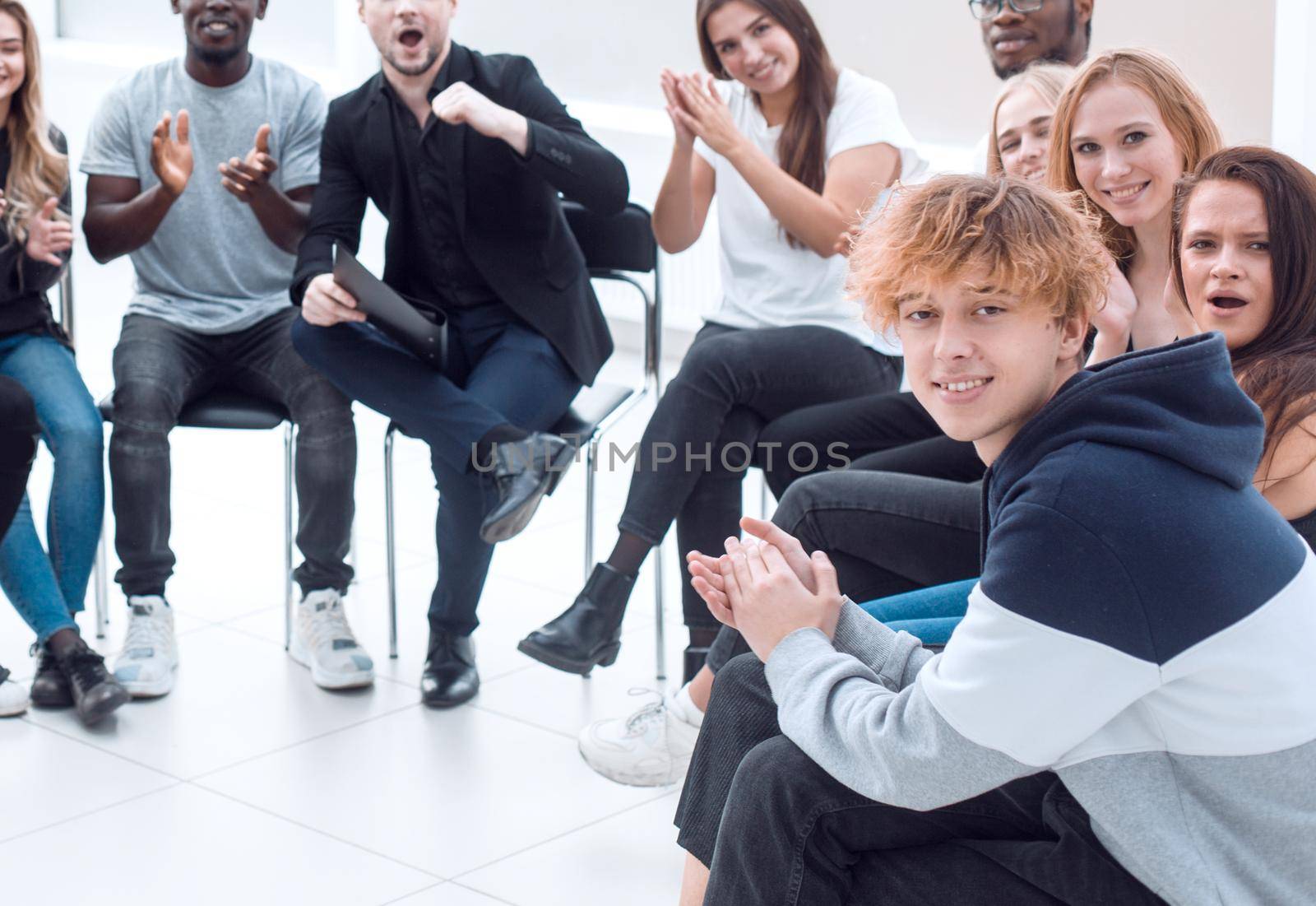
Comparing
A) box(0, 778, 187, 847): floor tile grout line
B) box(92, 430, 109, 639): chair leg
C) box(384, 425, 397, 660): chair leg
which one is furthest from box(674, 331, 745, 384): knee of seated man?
box(92, 430, 109, 639): chair leg

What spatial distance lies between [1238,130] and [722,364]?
1.62 meters

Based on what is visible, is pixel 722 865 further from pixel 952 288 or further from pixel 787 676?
pixel 952 288

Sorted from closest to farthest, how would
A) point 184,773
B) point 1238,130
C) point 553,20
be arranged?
1. point 184,773
2. point 1238,130
3. point 553,20

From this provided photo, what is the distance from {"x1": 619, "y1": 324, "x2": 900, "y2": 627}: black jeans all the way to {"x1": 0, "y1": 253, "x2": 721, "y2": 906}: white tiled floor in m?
0.35

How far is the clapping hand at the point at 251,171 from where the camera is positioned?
9.10ft

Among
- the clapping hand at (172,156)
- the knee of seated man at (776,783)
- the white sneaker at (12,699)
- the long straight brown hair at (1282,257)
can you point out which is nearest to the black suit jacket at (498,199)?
the clapping hand at (172,156)

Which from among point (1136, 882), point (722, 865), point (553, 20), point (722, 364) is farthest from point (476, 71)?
point (553, 20)

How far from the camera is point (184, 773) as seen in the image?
2375 millimetres

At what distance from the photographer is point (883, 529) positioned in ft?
6.64

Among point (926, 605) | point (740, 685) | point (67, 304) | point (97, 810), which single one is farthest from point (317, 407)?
point (740, 685)

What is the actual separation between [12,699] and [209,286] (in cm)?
84

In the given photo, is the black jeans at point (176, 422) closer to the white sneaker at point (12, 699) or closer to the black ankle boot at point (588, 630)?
the white sneaker at point (12, 699)

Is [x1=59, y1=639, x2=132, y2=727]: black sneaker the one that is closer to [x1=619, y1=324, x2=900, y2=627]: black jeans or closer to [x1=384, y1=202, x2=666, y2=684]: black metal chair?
[x1=384, y1=202, x2=666, y2=684]: black metal chair

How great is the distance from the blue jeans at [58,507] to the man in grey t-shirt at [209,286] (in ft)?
0.17
